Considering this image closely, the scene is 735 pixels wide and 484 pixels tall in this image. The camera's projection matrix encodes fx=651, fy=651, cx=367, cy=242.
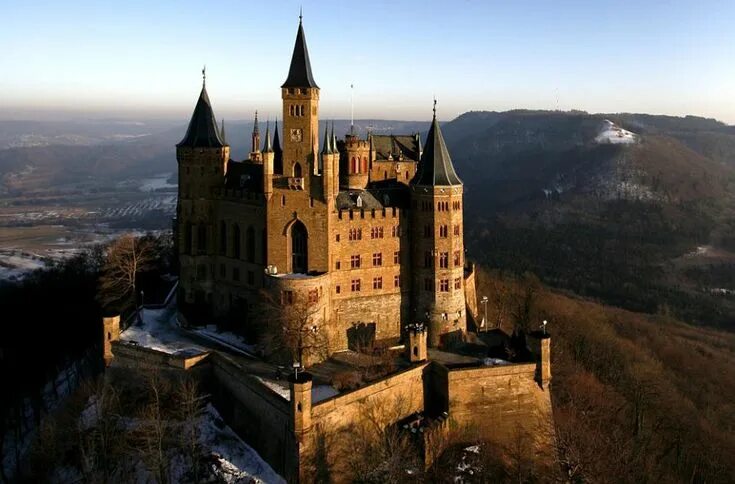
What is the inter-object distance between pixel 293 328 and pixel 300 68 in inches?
837

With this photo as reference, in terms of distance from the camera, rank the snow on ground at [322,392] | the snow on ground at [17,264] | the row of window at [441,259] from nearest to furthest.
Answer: the snow on ground at [322,392] → the row of window at [441,259] → the snow on ground at [17,264]

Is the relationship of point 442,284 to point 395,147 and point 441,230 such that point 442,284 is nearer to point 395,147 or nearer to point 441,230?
point 441,230

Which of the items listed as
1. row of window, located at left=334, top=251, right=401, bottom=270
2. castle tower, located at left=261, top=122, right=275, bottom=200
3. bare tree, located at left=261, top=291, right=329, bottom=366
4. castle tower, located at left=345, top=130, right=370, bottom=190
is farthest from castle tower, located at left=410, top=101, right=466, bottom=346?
castle tower, located at left=261, top=122, right=275, bottom=200

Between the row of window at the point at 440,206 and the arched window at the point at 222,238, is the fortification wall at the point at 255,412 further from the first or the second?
the row of window at the point at 440,206

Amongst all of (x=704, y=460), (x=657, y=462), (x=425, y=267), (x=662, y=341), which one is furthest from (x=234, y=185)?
(x=662, y=341)

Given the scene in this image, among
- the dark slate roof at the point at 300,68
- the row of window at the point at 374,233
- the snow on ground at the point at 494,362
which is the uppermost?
the dark slate roof at the point at 300,68

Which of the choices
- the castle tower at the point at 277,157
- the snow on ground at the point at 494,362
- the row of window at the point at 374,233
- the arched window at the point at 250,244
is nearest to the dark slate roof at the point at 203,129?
the castle tower at the point at 277,157

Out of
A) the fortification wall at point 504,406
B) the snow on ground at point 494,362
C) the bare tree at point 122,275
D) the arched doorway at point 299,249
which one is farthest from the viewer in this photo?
the bare tree at point 122,275

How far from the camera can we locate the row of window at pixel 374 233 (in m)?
51.9

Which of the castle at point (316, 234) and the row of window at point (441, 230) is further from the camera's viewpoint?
the row of window at point (441, 230)

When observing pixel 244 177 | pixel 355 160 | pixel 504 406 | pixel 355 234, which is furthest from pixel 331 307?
pixel 355 160

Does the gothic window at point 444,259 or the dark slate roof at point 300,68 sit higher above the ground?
the dark slate roof at point 300,68

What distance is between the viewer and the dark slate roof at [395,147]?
2758 inches

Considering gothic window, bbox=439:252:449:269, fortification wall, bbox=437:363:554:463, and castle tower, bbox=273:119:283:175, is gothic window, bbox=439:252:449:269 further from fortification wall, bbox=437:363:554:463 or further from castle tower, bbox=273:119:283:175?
castle tower, bbox=273:119:283:175
